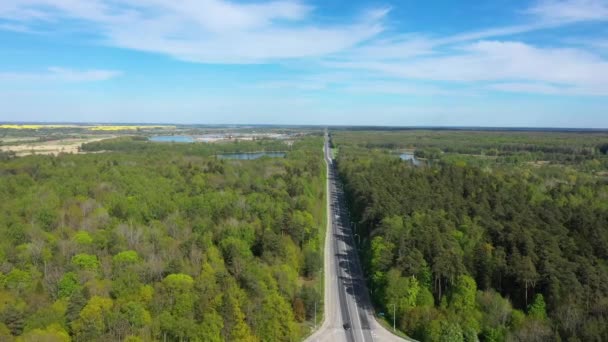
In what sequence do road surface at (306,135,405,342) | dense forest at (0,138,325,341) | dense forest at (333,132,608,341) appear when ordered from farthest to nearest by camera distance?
road surface at (306,135,405,342), dense forest at (333,132,608,341), dense forest at (0,138,325,341)

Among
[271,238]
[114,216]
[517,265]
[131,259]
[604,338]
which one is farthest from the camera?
[114,216]

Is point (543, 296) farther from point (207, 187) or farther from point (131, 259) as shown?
point (207, 187)

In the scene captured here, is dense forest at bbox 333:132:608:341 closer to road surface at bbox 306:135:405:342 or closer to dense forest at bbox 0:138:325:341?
road surface at bbox 306:135:405:342

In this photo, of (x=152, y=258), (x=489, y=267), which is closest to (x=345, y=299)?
(x=489, y=267)

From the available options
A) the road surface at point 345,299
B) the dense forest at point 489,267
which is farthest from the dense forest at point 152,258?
the dense forest at point 489,267

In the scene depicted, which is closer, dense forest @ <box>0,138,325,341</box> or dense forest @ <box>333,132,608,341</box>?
dense forest @ <box>0,138,325,341</box>

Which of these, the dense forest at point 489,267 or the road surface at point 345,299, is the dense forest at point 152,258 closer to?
the road surface at point 345,299

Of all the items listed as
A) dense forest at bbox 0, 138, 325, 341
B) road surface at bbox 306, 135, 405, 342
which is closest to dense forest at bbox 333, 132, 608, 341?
road surface at bbox 306, 135, 405, 342

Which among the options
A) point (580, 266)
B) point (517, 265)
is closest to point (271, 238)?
point (517, 265)
